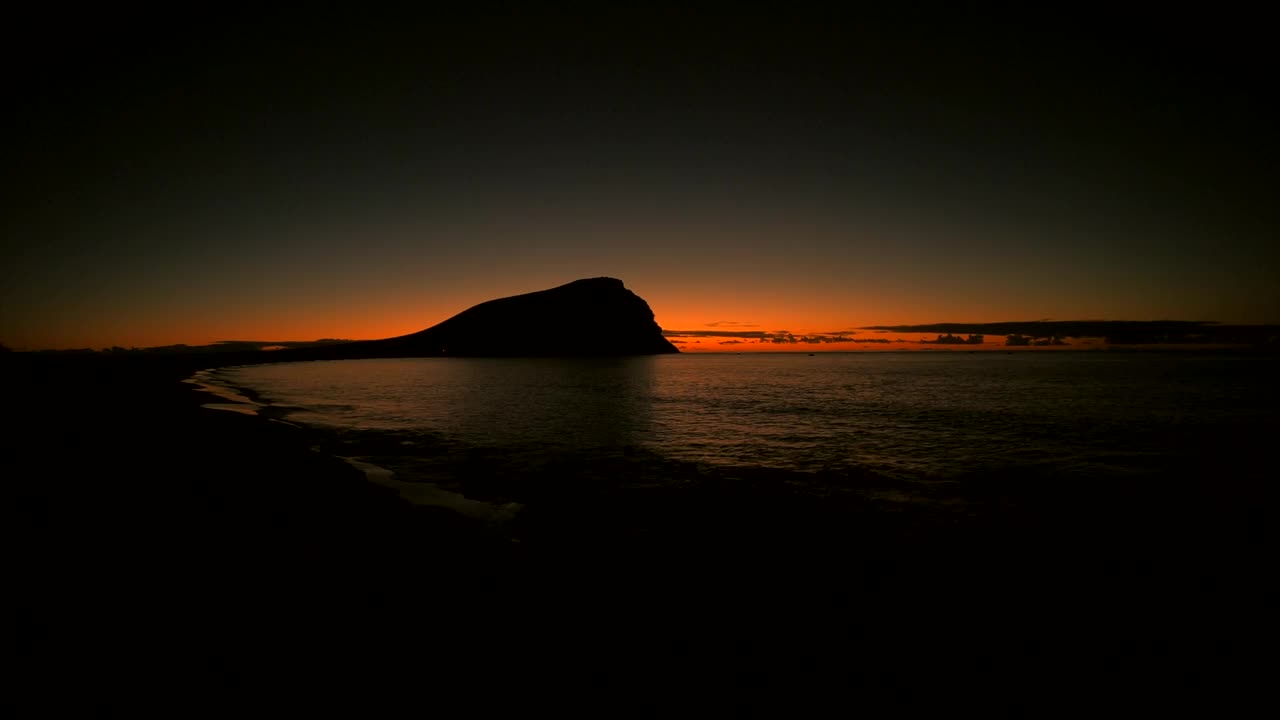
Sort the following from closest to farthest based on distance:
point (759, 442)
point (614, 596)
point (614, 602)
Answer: point (614, 602)
point (614, 596)
point (759, 442)

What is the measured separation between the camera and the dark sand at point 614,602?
15.6 feet

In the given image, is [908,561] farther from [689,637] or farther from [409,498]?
[409,498]

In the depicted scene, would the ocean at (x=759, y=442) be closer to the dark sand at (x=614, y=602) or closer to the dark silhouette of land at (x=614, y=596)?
the dark silhouette of land at (x=614, y=596)

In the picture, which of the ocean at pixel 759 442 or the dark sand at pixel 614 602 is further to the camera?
the ocean at pixel 759 442

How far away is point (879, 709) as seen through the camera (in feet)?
15.6

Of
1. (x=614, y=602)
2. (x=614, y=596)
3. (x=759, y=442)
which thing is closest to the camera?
(x=614, y=602)

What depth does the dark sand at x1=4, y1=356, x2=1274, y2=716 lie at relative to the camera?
4750mm

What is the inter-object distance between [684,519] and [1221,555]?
9.17 m

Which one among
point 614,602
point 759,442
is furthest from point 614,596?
point 759,442

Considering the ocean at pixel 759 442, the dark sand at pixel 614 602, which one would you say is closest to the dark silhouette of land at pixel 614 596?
the dark sand at pixel 614 602

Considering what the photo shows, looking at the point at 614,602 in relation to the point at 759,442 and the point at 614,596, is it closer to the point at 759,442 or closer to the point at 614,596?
the point at 614,596

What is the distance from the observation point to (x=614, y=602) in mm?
6586

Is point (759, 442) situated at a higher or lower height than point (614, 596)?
lower

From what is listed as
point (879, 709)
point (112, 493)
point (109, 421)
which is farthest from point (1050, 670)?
point (109, 421)
